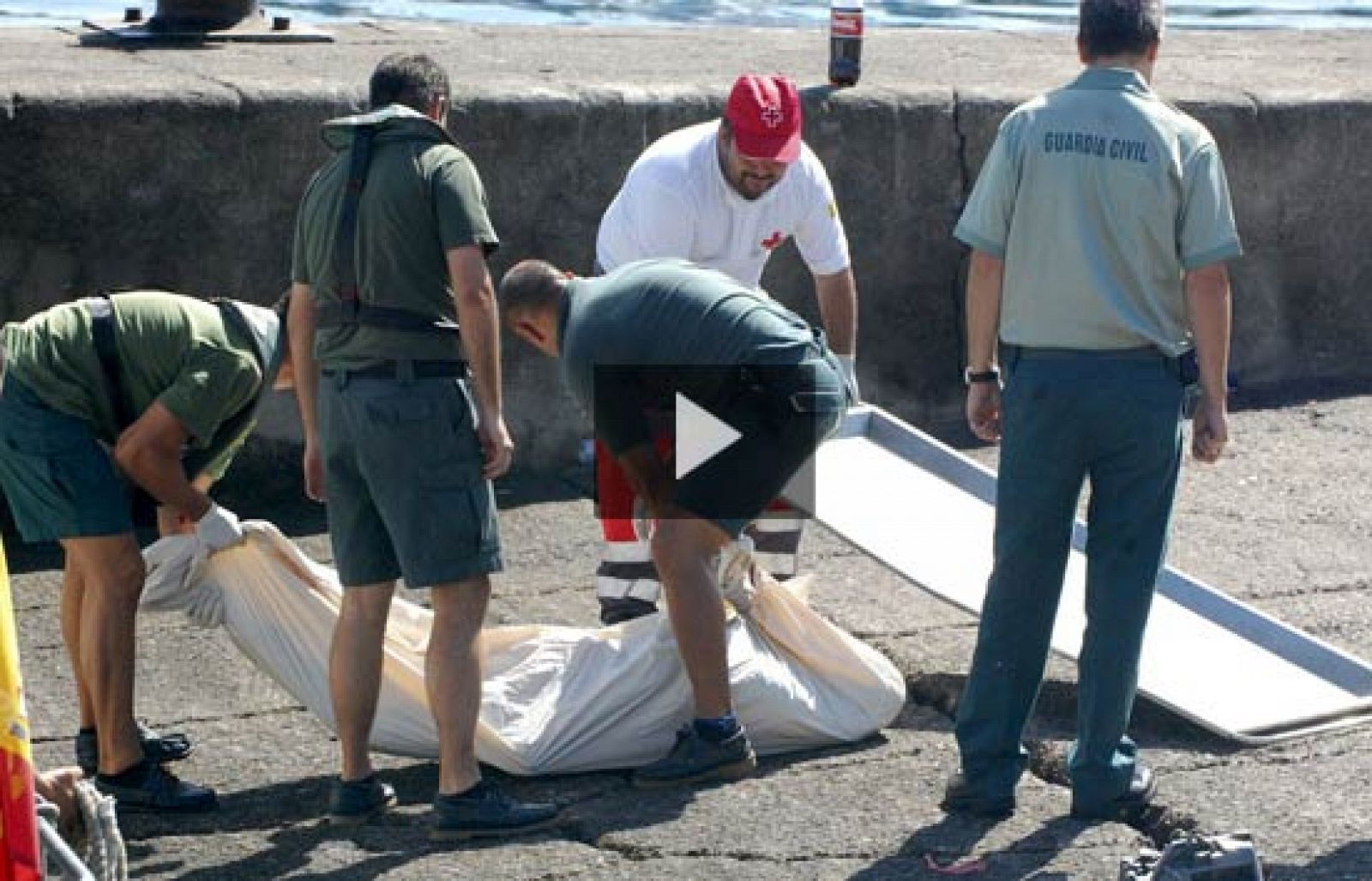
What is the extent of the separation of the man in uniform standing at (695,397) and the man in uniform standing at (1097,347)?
1.53ft

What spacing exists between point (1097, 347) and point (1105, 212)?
0.29 m

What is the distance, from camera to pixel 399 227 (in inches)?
219

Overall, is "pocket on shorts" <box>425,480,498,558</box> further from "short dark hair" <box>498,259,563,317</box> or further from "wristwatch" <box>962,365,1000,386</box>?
"wristwatch" <box>962,365,1000,386</box>

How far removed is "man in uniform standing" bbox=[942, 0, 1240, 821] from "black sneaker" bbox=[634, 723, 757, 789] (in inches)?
22.2

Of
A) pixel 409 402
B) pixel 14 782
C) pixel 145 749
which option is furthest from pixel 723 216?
pixel 14 782

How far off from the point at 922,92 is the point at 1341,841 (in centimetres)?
403

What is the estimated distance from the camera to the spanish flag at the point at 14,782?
367cm

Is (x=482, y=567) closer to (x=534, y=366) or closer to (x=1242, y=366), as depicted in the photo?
(x=534, y=366)

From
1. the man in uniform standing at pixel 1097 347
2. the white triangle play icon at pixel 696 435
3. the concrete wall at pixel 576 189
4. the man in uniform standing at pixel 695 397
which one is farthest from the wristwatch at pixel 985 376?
the concrete wall at pixel 576 189

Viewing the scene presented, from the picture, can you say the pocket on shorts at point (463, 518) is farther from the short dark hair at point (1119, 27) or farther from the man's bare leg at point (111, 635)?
the short dark hair at point (1119, 27)

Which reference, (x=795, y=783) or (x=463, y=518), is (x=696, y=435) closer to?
(x=463, y=518)

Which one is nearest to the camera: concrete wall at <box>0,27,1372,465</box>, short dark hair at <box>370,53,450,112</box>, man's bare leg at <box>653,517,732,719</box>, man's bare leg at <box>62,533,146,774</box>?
short dark hair at <box>370,53,450,112</box>

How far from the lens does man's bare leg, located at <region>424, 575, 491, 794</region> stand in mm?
5688

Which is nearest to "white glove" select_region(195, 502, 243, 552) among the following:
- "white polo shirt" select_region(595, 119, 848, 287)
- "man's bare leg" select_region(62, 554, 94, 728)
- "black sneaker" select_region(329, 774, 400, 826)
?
"man's bare leg" select_region(62, 554, 94, 728)
